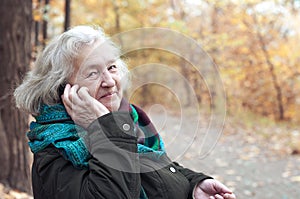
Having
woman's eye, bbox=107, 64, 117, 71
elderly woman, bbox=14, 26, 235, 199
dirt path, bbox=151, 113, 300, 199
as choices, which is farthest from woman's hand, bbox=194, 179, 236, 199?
dirt path, bbox=151, 113, 300, 199

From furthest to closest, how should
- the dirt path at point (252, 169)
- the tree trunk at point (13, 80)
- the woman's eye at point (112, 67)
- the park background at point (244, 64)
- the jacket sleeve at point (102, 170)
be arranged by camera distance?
1. the park background at point (244, 64)
2. the dirt path at point (252, 169)
3. the tree trunk at point (13, 80)
4. the woman's eye at point (112, 67)
5. the jacket sleeve at point (102, 170)

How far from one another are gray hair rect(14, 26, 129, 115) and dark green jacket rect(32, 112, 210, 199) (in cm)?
23

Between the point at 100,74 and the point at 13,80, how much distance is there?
246 cm

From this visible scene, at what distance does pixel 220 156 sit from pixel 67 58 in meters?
6.92

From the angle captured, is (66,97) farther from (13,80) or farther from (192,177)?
(13,80)

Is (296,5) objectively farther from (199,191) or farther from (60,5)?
(199,191)

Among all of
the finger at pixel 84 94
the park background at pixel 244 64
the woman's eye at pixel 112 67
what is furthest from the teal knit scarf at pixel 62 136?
the park background at pixel 244 64

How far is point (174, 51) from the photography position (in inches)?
64.5

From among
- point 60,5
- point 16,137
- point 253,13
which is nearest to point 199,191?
point 16,137

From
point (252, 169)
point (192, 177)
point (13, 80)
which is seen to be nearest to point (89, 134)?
point (192, 177)

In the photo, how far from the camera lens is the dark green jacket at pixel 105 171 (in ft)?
4.64

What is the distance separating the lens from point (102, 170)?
1424 mm

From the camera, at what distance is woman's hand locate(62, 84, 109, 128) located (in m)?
1.53

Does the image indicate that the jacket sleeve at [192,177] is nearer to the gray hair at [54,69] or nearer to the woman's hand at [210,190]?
the woman's hand at [210,190]
